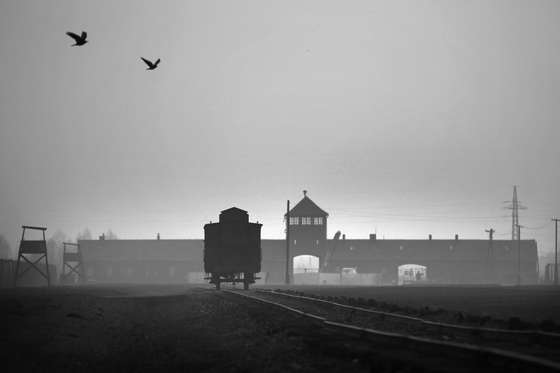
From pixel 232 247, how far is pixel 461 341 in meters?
26.3

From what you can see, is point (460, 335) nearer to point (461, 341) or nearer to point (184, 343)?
point (461, 341)

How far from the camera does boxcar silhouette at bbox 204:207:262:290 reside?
35.9m

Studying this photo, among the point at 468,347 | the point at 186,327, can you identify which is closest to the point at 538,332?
the point at 468,347

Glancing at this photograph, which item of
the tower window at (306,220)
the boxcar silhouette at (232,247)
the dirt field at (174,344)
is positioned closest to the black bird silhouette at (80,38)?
the dirt field at (174,344)

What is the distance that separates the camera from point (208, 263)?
36.6 meters

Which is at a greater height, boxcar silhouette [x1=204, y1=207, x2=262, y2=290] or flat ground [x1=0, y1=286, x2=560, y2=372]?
boxcar silhouette [x1=204, y1=207, x2=262, y2=290]

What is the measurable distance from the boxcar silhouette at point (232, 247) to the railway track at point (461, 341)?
20.9 m

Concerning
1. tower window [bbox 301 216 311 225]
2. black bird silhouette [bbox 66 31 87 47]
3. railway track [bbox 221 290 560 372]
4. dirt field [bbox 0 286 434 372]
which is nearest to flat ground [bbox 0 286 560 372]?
dirt field [bbox 0 286 434 372]

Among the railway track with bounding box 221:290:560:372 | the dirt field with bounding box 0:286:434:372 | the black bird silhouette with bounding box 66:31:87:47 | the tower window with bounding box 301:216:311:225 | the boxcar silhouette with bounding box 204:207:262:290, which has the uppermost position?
the black bird silhouette with bounding box 66:31:87:47

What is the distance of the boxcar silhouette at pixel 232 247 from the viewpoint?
35875 millimetres

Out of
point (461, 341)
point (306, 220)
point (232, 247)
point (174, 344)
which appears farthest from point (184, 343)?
point (306, 220)

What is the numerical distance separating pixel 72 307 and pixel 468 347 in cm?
1367

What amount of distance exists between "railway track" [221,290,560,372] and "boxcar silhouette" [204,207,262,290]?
20.9 meters

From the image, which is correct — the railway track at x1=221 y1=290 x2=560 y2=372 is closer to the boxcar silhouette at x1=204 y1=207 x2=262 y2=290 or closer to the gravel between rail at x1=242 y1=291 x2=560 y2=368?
the gravel between rail at x1=242 y1=291 x2=560 y2=368
